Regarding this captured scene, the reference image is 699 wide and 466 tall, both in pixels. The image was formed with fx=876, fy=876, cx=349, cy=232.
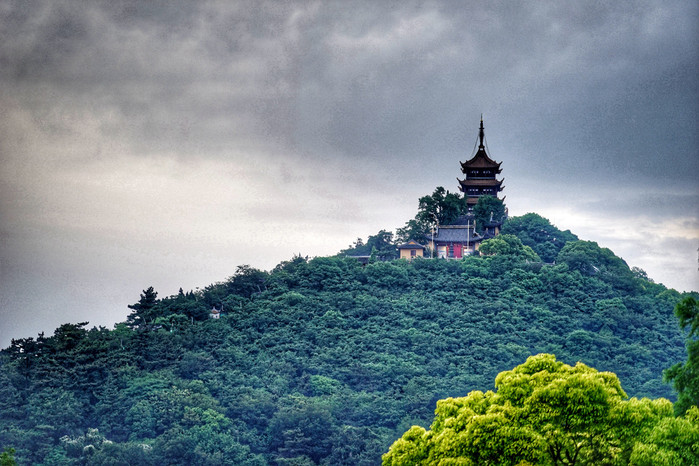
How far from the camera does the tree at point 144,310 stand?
3522 centimetres

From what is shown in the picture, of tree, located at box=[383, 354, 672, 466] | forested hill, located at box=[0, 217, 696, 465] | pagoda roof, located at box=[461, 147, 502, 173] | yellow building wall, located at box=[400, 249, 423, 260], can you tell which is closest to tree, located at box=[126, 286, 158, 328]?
forested hill, located at box=[0, 217, 696, 465]

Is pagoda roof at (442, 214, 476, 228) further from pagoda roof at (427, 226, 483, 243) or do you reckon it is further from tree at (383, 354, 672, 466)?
tree at (383, 354, 672, 466)

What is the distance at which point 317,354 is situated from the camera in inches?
1252

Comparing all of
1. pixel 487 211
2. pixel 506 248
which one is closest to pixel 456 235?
pixel 487 211

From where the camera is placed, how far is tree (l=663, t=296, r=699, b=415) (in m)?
13.0

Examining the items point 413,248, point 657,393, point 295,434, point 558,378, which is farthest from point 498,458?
point 413,248

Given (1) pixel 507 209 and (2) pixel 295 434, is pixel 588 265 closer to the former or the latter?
(1) pixel 507 209

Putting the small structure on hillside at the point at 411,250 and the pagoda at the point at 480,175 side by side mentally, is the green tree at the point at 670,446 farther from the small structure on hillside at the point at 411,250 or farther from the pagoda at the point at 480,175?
the pagoda at the point at 480,175

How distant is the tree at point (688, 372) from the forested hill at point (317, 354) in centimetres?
1413

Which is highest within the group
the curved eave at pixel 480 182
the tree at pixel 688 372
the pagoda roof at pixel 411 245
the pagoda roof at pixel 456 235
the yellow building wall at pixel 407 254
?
the curved eave at pixel 480 182

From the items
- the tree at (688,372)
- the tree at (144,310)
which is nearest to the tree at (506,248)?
the tree at (144,310)

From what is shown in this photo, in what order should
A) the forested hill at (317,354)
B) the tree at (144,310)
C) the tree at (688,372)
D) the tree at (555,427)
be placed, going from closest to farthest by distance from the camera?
the tree at (555,427)
the tree at (688,372)
the forested hill at (317,354)
the tree at (144,310)

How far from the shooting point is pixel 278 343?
3247cm

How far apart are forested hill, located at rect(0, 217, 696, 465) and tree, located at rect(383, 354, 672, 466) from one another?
1407 centimetres
